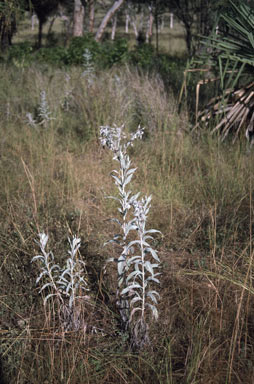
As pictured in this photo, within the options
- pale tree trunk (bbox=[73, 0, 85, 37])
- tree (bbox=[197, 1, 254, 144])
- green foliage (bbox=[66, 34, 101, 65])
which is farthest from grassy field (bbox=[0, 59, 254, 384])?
pale tree trunk (bbox=[73, 0, 85, 37])

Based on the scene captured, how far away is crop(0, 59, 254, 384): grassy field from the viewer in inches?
65.6

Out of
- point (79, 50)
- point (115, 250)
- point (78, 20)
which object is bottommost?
point (115, 250)

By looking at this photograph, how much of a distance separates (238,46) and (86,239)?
2.81 m

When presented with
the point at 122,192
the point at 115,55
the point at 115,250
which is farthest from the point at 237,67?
the point at 115,55

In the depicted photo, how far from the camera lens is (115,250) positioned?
2656 millimetres

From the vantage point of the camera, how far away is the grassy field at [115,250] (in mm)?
1665

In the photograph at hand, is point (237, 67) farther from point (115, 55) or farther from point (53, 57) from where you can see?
point (53, 57)

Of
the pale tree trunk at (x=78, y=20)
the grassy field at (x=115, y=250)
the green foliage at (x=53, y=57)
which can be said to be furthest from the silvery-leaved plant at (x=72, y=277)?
the pale tree trunk at (x=78, y=20)

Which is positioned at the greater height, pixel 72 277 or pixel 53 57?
pixel 53 57

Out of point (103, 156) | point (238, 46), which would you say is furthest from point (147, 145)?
point (238, 46)

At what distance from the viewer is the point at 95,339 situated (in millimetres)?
1846

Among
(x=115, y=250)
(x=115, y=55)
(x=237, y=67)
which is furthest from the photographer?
(x=115, y=55)

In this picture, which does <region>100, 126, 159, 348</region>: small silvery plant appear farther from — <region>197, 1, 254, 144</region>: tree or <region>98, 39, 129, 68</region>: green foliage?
<region>98, 39, 129, 68</region>: green foliage

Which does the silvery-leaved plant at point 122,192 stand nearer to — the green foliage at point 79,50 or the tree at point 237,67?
the tree at point 237,67
